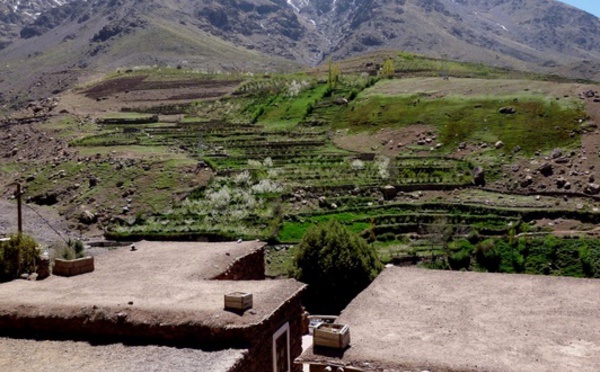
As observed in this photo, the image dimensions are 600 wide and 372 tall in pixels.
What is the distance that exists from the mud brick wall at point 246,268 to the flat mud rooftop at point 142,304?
24 cm

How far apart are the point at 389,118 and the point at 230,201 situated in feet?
83.2

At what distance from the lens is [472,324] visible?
1395 centimetres

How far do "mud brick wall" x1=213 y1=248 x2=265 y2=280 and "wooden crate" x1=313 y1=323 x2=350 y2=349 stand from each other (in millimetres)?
5970

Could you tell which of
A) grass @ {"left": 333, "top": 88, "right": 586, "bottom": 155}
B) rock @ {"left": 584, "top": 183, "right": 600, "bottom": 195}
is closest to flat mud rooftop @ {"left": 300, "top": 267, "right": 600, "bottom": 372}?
rock @ {"left": 584, "top": 183, "right": 600, "bottom": 195}

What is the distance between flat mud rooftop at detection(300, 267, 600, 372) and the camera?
11984 millimetres

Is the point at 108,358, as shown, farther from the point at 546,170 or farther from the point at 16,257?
the point at 546,170

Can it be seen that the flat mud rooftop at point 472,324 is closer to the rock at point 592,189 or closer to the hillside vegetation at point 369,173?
the hillside vegetation at point 369,173

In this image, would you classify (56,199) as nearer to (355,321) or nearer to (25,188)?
(25,188)

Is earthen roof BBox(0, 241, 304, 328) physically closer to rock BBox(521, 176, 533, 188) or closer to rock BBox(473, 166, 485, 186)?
rock BBox(473, 166, 485, 186)

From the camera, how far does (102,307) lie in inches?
573

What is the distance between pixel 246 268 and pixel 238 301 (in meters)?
6.45

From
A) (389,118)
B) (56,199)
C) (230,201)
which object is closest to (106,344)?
(230,201)

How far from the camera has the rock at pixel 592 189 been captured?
41156mm

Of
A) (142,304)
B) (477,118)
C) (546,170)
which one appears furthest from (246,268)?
(477,118)
